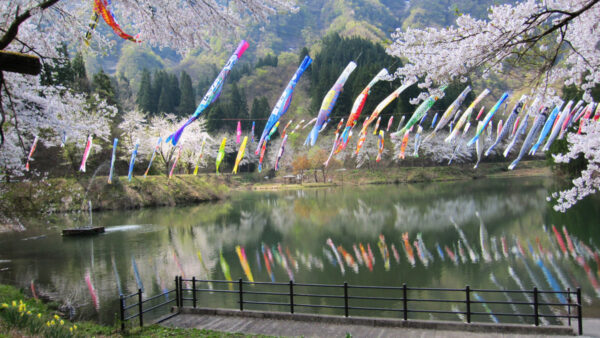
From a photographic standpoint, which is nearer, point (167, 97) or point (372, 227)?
point (372, 227)

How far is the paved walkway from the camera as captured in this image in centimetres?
724

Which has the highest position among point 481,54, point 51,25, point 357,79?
point 357,79

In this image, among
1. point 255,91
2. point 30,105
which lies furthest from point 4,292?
point 255,91

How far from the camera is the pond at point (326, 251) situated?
1243cm

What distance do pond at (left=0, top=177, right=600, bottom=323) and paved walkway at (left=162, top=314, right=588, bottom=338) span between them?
2.35 meters

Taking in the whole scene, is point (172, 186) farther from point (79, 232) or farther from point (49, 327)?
point (49, 327)

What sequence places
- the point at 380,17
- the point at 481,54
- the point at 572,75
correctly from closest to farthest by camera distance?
the point at 481,54 < the point at 572,75 < the point at 380,17

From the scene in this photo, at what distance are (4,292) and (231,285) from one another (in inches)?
227

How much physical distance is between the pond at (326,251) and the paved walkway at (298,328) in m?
2.35

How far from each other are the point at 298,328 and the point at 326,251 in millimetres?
9421

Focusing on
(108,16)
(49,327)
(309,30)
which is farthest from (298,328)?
(309,30)

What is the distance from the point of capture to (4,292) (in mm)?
10398

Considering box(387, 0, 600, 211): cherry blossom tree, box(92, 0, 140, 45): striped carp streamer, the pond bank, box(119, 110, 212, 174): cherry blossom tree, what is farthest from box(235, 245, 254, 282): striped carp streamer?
box(119, 110, 212, 174): cherry blossom tree

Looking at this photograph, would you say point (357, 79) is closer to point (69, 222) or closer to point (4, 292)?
point (69, 222)
